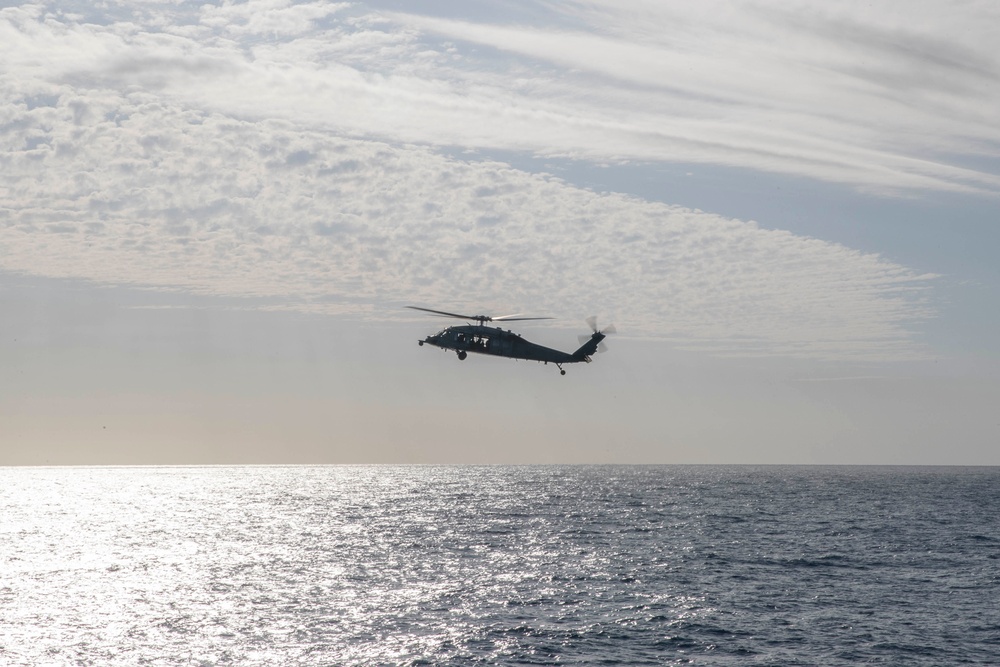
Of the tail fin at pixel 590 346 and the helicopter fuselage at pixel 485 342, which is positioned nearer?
the helicopter fuselage at pixel 485 342

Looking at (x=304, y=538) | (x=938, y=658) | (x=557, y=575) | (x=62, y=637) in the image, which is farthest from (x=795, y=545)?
(x=62, y=637)

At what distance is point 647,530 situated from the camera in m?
140

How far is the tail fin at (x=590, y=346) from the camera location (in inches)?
3770

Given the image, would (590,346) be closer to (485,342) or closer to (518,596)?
(485,342)

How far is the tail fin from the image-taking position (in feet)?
314

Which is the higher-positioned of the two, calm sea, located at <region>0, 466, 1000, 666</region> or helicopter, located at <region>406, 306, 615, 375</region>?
helicopter, located at <region>406, 306, 615, 375</region>

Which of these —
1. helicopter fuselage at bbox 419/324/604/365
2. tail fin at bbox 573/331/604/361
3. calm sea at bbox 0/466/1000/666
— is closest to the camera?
calm sea at bbox 0/466/1000/666

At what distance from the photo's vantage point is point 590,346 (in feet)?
320

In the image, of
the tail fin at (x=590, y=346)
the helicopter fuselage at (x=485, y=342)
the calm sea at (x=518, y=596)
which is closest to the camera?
the calm sea at (x=518, y=596)

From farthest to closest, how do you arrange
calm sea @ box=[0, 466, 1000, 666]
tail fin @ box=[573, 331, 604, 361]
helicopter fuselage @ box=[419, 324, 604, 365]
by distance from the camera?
1. tail fin @ box=[573, 331, 604, 361]
2. helicopter fuselage @ box=[419, 324, 604, 365]
3. calm sea @ box=[0, 466, 1000, 666]

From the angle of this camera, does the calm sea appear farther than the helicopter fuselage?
No

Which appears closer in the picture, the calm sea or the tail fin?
the calm sea

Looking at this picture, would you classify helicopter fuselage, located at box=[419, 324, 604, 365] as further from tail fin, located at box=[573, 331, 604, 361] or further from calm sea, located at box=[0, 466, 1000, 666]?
calm sea, located at box=[0, 466, 1000, 666]

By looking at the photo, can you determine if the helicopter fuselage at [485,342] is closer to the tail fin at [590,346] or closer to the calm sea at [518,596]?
the tail fin at [590,346]
